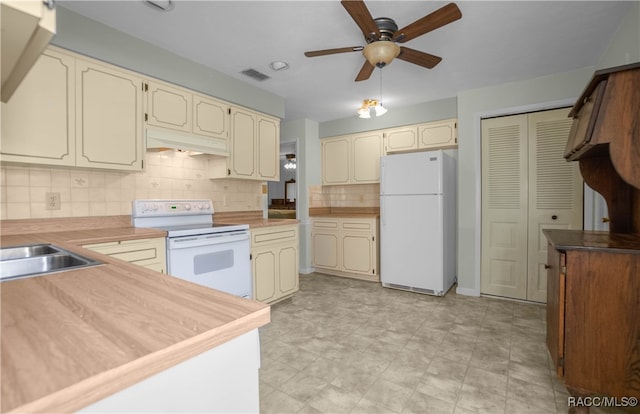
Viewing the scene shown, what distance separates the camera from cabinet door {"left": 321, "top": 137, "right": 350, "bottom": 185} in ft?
15.7

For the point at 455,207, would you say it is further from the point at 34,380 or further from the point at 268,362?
the point at 34,380

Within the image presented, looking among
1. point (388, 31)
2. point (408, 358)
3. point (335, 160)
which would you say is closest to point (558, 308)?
point (408, 358)

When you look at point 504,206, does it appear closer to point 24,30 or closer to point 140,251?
point 140,251

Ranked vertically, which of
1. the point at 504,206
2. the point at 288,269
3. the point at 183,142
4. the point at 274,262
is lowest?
the point at 288,269

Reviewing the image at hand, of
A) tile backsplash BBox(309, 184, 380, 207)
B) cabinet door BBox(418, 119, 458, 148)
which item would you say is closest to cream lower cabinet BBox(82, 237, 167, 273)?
tile backsplash BBox(309, 184, 380, 207)

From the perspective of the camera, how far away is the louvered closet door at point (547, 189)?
318cm

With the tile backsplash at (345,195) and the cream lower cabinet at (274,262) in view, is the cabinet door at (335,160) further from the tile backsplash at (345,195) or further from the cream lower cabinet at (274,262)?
the cream lower cabinet at (274,262)

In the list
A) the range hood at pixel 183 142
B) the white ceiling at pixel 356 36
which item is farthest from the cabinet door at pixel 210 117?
the white ceiling at pixel 356 36

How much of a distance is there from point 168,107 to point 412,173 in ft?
8.89

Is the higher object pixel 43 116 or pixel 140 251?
pixel 43 116

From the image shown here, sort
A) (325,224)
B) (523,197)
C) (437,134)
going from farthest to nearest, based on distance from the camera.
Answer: (325,224), (437,134), (523,197)

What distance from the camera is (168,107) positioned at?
273 cm

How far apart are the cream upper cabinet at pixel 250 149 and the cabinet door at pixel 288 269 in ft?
3.01

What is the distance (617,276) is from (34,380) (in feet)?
6.82
